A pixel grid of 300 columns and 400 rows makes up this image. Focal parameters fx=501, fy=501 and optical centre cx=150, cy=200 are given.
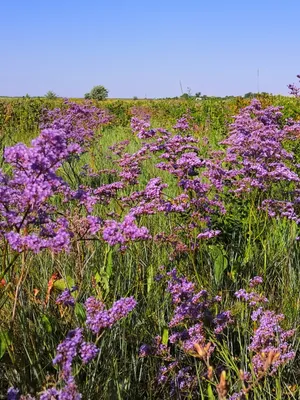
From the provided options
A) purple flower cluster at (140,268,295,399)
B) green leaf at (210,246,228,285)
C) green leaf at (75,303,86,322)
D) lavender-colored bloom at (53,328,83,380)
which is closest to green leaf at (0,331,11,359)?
lavender-colored bloom at (53,328,83,380)

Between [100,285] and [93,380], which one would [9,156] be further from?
[100,285]

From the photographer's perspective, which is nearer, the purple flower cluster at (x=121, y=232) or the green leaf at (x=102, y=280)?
the purple flower cluster at (x=121, y=232)

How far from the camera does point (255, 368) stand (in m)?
2.00

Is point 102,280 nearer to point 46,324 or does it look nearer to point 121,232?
point 46,324

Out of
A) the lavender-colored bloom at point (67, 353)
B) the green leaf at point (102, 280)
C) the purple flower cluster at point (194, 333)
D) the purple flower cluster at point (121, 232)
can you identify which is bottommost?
the purple flower cluster at point (194, 333)

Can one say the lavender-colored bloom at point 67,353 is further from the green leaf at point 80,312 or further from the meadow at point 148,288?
the green leaf at point 80,312

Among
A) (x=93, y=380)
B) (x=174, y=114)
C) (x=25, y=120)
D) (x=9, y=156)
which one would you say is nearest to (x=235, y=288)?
(x=93, y=380)

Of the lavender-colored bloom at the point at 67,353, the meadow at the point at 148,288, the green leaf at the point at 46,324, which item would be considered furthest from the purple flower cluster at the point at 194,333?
the lavender-colored bloom at the point at 67,353

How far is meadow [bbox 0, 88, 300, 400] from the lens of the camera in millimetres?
1763

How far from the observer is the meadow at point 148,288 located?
1.76 metres

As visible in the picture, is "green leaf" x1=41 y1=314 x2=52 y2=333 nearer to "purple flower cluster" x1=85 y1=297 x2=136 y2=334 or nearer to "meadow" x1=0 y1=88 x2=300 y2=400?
"meadow" x1=0 y1=88 x2=300 y2=400

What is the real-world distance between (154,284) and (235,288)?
0.56 m

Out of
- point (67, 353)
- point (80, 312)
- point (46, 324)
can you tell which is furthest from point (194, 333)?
point (67, 353)

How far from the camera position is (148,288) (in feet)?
9.21
